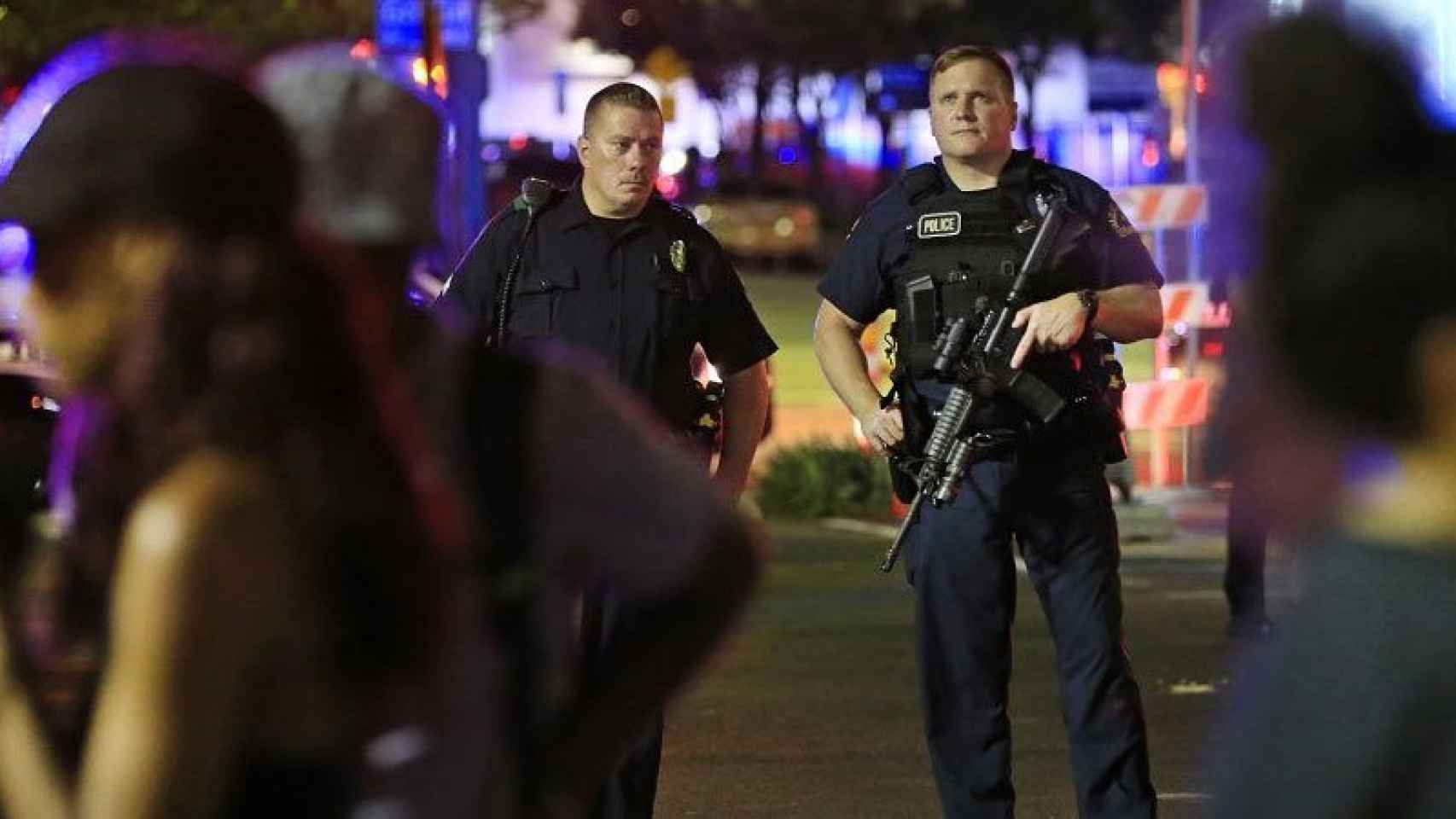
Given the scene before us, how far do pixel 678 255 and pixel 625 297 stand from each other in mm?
185

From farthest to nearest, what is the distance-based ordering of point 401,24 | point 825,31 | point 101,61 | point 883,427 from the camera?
1. point 825,31
2. point 401,24
3. point 883,427
4. point 101,61

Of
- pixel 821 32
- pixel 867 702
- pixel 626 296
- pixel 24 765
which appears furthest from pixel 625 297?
pixel 821 32

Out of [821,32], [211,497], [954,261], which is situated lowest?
[954,261]

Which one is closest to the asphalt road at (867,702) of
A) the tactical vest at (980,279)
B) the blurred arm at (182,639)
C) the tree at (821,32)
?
the tactical vest at (980,279)

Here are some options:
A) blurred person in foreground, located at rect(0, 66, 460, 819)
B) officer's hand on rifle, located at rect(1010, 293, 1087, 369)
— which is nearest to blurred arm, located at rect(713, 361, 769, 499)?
officer's hand on rifle, located at rect(1010, 293, 1087, 369)

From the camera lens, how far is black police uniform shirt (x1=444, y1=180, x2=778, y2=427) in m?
6.88

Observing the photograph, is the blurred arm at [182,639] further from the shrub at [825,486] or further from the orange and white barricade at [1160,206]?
the shrub at [825,486]

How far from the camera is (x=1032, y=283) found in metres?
6.86

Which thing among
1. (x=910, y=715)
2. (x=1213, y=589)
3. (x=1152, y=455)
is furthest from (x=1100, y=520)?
(x=1152, y=455)

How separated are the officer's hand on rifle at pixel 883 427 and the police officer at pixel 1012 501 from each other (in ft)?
0.52

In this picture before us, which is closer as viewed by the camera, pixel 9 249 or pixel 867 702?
pixel 9 249

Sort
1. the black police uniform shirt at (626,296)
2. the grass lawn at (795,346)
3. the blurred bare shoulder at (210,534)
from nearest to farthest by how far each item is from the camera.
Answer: the blurred bare shoulder at (210,534)
the black police uniform shirt at (626,296)
the grass lawn at (795,346)

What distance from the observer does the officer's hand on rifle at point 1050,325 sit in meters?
6.77

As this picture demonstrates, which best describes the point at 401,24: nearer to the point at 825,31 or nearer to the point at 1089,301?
the point at 1089,301
